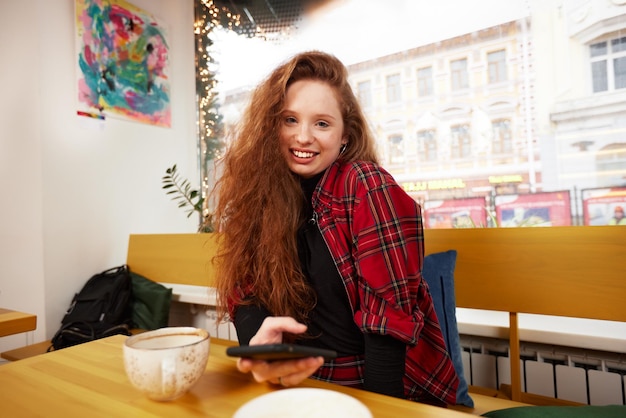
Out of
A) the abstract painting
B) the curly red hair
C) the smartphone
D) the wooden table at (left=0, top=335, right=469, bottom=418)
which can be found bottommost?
the wooden table at (left=0, top=335, right=469, bottom=418)

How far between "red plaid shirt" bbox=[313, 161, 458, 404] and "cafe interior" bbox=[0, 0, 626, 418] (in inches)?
6.7

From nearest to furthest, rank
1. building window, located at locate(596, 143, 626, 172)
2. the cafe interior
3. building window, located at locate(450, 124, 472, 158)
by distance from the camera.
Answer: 1. the cafe interior
2. building window, located at locate(596, 143, 626, 172)
3. building window, located at locate(450, 124, 472, 158)

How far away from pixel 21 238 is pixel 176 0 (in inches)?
75.2

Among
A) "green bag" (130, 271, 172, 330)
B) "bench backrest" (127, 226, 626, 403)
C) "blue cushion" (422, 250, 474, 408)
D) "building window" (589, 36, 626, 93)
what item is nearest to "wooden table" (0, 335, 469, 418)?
"blue cushion" (422, 250, 474, 408)

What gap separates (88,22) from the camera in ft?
7.54

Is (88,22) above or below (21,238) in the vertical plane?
above

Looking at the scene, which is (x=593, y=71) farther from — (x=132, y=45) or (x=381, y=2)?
(x=132, y=45)

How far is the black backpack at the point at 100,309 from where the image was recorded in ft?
6.22

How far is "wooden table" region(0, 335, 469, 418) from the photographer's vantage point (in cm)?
47

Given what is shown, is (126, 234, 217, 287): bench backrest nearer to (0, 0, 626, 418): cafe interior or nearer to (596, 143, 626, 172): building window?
(0, 0, 626, 418): cafe interior

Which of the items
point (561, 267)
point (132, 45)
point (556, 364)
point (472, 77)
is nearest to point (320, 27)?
point (472, 77)

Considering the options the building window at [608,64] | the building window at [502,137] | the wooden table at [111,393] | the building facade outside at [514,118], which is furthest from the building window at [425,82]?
the wooden table at [111,393]

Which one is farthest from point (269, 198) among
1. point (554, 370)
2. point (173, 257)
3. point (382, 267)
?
point (173, 257)

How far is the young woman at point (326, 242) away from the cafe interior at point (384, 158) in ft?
0.72
